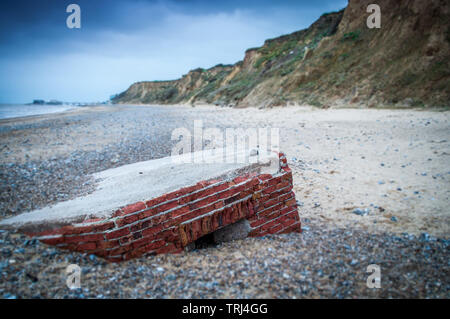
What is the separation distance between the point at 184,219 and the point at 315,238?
5.39 ft

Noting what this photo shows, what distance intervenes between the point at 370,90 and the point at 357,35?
21.4ft

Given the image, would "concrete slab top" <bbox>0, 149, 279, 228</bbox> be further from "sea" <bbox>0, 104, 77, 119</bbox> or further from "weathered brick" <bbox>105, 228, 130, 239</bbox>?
"sea" <bbox>0, 104, 77, 119</bbox>

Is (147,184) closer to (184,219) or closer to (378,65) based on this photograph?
(184,219)

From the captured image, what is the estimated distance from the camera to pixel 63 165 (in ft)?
21.4

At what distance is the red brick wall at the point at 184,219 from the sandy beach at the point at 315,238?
0.40ft

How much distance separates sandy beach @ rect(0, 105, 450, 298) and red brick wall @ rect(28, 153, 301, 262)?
0.12 meters

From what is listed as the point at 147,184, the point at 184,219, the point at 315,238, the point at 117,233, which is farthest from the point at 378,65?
the point at 117,233

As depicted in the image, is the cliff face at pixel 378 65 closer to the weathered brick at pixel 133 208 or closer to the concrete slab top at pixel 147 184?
the concrete slab top at pixel 147 184

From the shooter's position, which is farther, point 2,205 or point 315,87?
point 315,87

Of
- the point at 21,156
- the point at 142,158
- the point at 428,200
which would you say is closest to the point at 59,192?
the point at 142,158

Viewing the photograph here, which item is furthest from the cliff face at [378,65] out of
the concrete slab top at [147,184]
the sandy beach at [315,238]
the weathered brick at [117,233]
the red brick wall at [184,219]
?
the weathered brick at [117,233]

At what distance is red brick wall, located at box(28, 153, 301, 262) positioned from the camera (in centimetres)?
236
